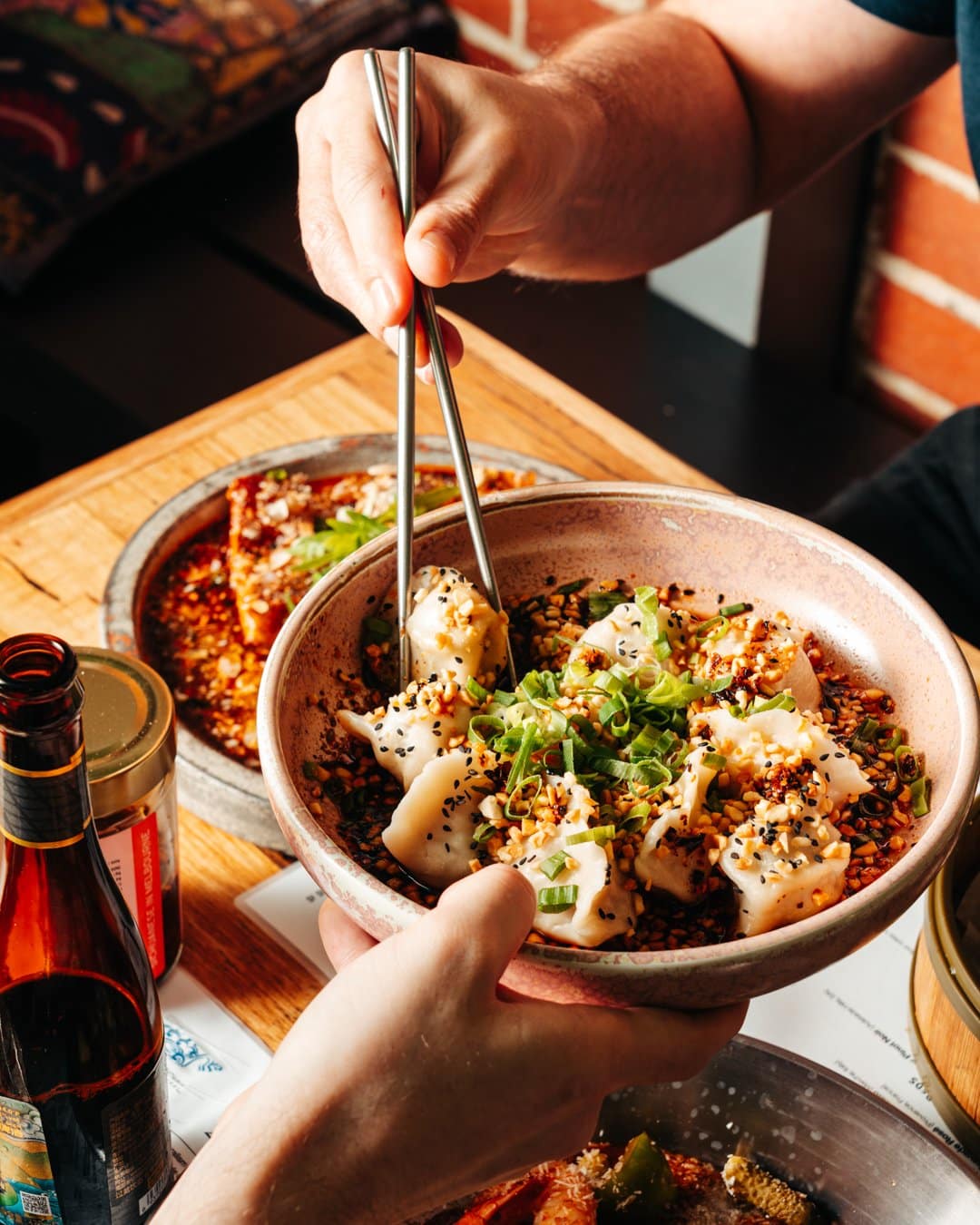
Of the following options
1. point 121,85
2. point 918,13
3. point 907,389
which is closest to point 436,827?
point 918,13

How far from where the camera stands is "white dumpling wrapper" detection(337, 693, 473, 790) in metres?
0.93

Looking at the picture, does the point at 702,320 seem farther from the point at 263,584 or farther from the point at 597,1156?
the point at 597,1156

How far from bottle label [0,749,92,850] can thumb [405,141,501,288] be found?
420 millimetres

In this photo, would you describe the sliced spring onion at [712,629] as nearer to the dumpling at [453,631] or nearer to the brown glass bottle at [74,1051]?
the dumpling at [453,631]

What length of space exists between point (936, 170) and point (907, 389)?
452 millimetres

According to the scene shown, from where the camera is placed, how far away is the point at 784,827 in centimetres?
86

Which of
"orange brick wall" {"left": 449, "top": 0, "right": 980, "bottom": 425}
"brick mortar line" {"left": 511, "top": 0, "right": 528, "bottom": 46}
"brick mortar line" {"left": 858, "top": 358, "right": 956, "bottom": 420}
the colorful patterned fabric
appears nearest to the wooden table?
"orange brick wall" {"left": 449, "top": 0, "right": 980, "bottom": 425}

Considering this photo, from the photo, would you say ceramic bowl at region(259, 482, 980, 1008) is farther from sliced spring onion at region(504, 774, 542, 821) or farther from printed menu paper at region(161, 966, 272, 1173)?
printed menu paper at region(161, 966, 272, 1173)

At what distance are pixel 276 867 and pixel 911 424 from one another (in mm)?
2008

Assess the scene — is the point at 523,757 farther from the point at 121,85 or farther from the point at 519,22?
the point at 519,22

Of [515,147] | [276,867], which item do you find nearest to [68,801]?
[276,867]

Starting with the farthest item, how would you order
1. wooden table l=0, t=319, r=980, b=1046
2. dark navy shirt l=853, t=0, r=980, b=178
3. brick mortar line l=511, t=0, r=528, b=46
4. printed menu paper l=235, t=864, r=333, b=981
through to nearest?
brick mortar line l=511, t=0, r=528, b=46
dark navy shirt l=853, t=0, r=980, b=178
wooden table l=0, t=319, r=980, b=1046
printed menu paper l=235, t=864, r=333, b=981

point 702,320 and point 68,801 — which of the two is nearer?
point 68,801

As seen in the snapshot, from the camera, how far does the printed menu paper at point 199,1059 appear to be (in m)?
1.05
